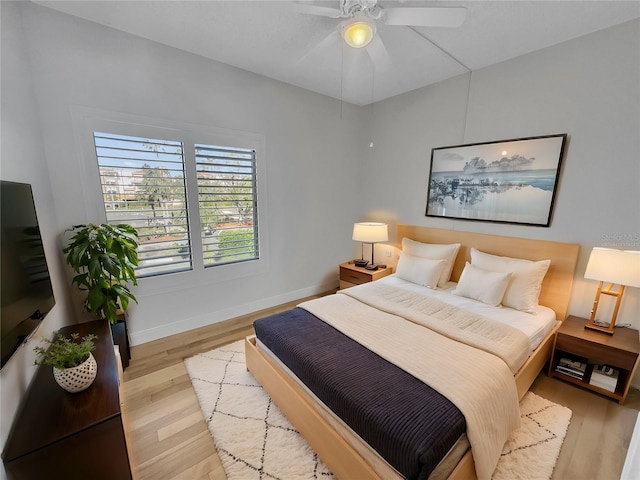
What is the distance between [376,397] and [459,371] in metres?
0.52

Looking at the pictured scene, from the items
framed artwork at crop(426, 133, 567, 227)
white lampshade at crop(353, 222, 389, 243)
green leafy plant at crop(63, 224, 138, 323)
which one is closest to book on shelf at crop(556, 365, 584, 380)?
framed artwork at crop(426, 133, 567, 227)

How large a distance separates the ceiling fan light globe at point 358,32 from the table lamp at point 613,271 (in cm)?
228

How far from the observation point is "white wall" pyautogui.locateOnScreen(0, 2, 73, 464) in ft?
4.04

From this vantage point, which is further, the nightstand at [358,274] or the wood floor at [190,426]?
the nightstand at [358,274]

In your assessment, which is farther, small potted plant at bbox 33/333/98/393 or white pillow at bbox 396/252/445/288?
white pillow at bbox 396/252/445/288

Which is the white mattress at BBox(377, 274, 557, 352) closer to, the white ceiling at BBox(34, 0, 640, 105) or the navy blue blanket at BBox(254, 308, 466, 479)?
the navy blue blanket at BBox(254, 308, 466, 479)

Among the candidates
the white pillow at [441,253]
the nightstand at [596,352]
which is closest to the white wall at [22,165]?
the white pillow at [441,253]

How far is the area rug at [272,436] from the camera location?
146 centimetres

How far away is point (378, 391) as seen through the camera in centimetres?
134

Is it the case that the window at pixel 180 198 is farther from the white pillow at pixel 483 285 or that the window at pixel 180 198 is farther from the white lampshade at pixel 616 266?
the white lampshade at pixel 616 266

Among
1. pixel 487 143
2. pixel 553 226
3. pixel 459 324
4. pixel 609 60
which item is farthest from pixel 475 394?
pixel 609 60

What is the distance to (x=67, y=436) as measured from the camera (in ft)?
3.45

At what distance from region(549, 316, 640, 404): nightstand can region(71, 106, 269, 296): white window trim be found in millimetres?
2956

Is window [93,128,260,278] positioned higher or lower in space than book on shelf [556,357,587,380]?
higher
